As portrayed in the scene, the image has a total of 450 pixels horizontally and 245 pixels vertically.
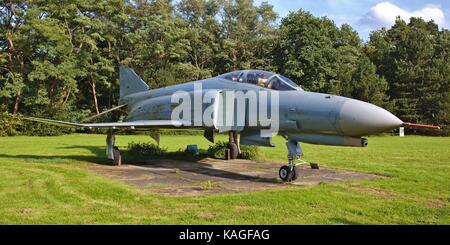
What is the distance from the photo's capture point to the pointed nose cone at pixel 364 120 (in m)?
7.53

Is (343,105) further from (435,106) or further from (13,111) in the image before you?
(435,106)

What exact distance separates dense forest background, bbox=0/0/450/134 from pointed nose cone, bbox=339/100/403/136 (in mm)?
31741

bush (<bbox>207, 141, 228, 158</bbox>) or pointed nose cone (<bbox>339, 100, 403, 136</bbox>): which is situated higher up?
pointed nose cone (<bbox>339, 100, 403, 136</bbox>)

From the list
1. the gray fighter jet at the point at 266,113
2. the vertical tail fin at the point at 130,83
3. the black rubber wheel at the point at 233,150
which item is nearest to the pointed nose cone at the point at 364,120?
the gray fighter jet at the point at 266,113

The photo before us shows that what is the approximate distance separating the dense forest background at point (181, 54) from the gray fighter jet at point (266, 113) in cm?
2622

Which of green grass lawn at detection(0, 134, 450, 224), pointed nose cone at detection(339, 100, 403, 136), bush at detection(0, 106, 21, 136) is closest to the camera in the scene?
green grass lawn at detection(0, 134, 450, 224)

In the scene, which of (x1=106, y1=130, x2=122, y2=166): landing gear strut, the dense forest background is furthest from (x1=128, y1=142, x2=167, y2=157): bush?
the dense forest background

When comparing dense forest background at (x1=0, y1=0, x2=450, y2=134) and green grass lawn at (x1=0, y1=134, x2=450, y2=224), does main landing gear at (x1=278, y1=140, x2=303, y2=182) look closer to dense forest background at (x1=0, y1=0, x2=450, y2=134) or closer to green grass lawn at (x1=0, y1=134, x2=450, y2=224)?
green grass lawn at (x1=0, y1=134, x2=450, y2=224)

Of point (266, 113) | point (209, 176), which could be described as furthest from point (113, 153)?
point (266, 113)

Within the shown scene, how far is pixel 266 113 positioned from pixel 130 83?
760 cm

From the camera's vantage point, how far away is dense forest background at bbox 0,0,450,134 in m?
35.8

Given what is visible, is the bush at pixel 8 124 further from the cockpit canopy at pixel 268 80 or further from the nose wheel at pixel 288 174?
the nose wheel at pixel 288 174
